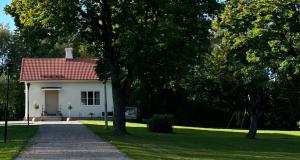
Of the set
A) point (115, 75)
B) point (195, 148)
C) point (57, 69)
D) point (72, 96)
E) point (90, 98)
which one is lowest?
point (195, 148)

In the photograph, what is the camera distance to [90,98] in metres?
53.7

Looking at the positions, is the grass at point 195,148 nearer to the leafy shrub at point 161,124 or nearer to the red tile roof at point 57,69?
the leafy shrub at point 161,124

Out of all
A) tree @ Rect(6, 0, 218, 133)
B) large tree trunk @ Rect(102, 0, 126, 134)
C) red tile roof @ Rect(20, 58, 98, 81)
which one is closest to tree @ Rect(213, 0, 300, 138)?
tree @ Rect(6, 0, 218, 133)

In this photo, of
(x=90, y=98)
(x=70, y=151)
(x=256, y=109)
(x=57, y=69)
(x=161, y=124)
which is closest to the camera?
(x=70, y=151)

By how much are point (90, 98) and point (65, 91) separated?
2.39 meters

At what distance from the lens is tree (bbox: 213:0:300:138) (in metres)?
32.5

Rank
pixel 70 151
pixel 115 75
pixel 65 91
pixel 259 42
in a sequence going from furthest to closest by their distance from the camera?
pixel 65 91 → pixel 259 42 → pixel 115 75 → pixel 70 151

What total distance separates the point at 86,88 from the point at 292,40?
25.3 metres

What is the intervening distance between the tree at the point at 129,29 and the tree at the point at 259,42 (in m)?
4.41

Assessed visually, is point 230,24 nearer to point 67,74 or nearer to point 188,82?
point 188,82

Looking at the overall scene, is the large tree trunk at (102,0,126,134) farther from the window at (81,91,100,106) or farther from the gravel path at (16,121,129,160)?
the window at (81,91,100,106)

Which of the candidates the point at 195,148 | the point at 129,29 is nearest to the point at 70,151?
the point at 195,148

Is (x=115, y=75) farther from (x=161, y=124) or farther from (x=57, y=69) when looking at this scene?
(x=57, y=69)

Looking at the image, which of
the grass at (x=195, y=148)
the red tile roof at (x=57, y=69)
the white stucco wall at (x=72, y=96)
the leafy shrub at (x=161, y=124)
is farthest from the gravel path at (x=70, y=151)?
the red tile roof at (x=57, y=69)
